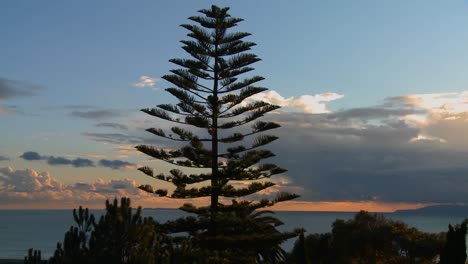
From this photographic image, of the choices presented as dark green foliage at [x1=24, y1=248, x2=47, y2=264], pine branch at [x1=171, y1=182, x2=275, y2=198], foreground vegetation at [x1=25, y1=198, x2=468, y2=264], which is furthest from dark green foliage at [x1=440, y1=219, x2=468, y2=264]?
dark green foliage at [x1=24, y1=248, x2=47, y2=264]

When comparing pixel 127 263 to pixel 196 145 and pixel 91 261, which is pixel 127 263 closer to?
pixel 91 261

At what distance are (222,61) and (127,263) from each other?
1278cm

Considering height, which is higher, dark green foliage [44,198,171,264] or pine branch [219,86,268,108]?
pine branch [219,86,268,108]

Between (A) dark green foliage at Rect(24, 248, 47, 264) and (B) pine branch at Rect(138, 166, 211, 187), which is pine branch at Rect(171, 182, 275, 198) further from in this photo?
(A) dark green foliage at Rect(24, 248, 47, 264)

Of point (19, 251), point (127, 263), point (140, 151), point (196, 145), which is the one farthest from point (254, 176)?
point (19, 251)

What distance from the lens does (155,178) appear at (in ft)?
77.8

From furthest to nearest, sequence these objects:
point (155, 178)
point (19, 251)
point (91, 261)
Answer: point (19, 251), point (155, 178), point (91, 261)

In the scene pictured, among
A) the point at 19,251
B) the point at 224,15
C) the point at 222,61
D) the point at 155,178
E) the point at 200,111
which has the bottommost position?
the point at 19,251

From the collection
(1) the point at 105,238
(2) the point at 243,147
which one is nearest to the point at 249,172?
(2) the point at 243,147

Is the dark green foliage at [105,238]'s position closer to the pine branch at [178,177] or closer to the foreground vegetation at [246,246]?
the foreground vegetation at [246,246]

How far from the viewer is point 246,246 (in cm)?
2380

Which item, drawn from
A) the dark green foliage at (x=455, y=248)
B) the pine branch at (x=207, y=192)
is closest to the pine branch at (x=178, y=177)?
the pine branch at (x=207, y=192)

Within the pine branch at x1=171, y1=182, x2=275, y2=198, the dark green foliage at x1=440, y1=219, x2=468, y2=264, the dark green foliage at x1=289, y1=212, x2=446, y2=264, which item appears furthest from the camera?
the dark green foliage at x1=289, y1=212, x2=446, y2=264

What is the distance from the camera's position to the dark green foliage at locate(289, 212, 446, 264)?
108ft
